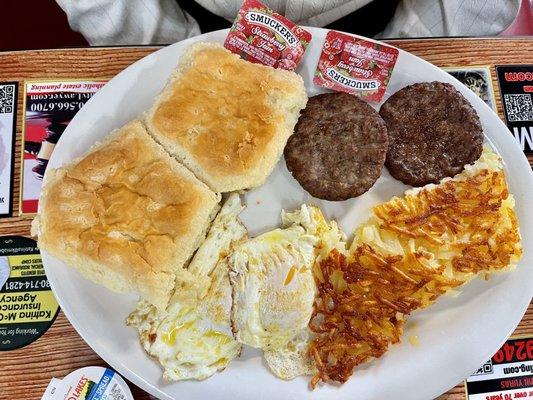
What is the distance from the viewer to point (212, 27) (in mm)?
2574

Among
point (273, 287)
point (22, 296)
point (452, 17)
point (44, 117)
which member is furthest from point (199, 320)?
point (452, 17)

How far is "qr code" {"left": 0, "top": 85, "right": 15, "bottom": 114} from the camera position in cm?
243

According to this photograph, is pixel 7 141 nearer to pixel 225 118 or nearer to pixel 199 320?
pixel 225 118

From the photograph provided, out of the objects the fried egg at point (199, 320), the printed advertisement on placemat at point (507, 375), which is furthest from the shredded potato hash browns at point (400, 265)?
the printed advertisement on placemat at point (507, 375)

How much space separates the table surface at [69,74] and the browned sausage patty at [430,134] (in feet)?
1.10

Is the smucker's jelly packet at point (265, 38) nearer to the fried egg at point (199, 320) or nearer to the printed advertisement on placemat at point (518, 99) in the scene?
the fried egg at point (199, 320)

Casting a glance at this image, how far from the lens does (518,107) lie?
257 cm

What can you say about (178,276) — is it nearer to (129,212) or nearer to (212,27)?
(129,212)

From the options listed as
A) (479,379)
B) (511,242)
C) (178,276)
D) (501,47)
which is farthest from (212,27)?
(479,379)

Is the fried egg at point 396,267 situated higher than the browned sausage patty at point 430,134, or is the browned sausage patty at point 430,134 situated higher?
the browned sausage patty at point 430,134

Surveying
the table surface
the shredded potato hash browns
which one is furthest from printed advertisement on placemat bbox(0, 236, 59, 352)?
the shredded potato hash browns

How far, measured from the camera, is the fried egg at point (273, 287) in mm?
2043

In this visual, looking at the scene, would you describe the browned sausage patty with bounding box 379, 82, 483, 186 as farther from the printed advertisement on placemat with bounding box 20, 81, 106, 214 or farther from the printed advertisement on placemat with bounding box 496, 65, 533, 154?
the printed advertisement on placemat with bounding box 20, 81, 106, 214

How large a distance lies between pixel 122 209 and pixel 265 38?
96 cm
